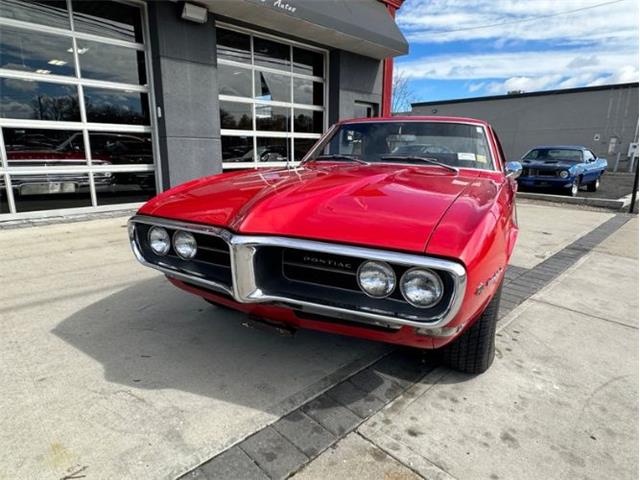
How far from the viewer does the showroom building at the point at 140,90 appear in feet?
18.9

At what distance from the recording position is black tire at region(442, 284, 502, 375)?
2.14 meters

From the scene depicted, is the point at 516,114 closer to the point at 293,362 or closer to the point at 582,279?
the point at 582,279

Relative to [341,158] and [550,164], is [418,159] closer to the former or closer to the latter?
[341,158]

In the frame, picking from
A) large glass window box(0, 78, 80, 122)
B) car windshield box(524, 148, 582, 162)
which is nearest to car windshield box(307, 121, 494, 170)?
large glass window box(0, 78, 80, 122)

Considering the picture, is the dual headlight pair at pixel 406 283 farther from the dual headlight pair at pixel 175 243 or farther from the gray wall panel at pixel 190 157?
the gray wall panel at pixel 190 157

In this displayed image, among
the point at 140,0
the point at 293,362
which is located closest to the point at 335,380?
the point at 293,362

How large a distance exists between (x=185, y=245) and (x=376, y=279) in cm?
111

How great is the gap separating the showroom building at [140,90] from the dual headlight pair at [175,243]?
329 cm

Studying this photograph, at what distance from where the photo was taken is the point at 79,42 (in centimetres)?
612

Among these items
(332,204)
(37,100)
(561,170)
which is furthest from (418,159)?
(561,170)

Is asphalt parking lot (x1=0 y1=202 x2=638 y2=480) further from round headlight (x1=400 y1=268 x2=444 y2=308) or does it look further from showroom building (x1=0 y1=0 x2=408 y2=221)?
showroom building (x1=0 y1=0 x2=408 y2=221)

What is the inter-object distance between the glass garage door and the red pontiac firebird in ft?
16.1

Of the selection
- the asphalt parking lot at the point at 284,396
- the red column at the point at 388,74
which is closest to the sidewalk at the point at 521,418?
the asphalt parking lot at the point at 284,396

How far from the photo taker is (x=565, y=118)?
82.2 ft
